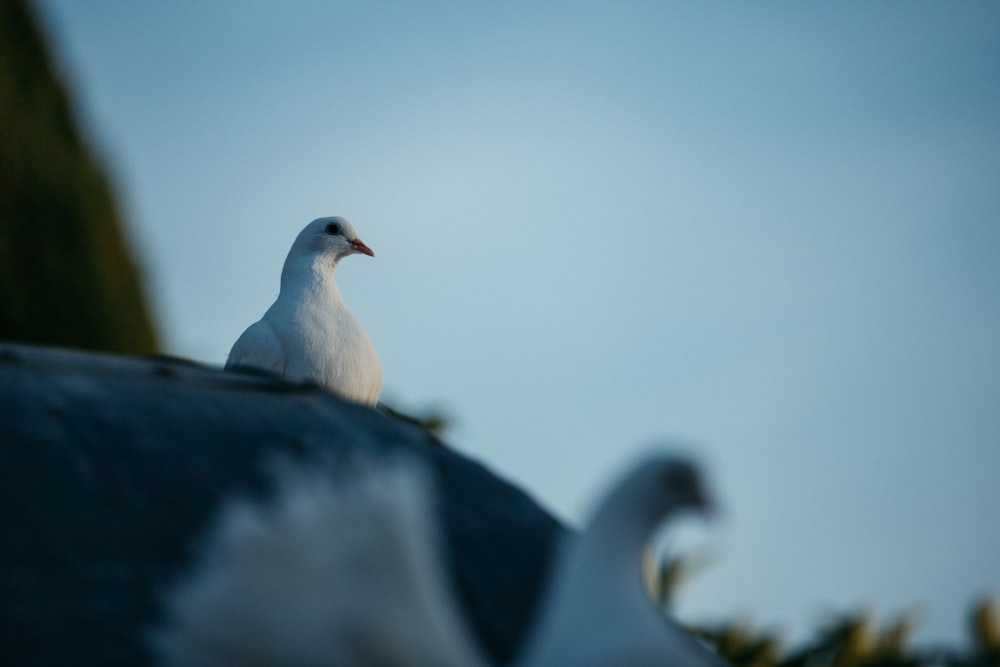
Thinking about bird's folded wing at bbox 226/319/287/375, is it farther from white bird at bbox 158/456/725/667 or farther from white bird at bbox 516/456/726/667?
white bird at bbox 516/456/726/667

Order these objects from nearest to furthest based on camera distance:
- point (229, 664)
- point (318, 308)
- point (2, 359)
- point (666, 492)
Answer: point (229, 664) → point (666, 492) → point (2, 359) → point (318, 308)

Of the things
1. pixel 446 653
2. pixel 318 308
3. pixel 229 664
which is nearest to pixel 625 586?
pixel 446 653

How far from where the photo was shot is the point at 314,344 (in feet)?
18.0

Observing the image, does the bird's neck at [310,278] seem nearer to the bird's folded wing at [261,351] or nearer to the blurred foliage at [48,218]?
the bird's folded wing at [261,351]

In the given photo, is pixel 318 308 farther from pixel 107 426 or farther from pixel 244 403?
pixel 107 426

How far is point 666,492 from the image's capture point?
2.85 metres

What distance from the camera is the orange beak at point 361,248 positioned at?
678 centimetres

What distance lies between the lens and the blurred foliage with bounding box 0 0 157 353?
34.5 feet

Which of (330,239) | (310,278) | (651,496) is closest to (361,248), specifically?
(330,239)

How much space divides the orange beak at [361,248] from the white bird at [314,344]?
0.65 metres

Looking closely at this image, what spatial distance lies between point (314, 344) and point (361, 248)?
1.43 m

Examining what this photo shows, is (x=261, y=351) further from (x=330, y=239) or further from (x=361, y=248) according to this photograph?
(x=361, y=248)

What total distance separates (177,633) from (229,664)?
0.12 m

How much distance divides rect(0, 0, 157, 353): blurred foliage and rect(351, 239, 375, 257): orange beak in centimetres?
463
